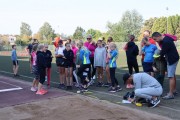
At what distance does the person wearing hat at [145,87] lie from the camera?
795 cm

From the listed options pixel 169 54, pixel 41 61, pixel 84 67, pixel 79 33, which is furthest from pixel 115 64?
pixel 79 33

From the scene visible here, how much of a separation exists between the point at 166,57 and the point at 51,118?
154 inches

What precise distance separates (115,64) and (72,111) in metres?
3.21

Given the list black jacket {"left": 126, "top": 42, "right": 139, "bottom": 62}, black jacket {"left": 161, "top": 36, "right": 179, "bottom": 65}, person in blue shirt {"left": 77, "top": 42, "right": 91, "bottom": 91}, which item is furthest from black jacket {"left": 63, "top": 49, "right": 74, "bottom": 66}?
black jacket {"left": 161, "top": 36, "right": 179, "bottom": 65}

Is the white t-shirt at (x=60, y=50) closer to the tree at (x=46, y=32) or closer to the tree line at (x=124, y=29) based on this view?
the tree line at (x=124, y=29)

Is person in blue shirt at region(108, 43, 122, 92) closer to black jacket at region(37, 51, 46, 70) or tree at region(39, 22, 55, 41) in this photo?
black jacket at region(37, 51, 46, 70)

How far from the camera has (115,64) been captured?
10.4m

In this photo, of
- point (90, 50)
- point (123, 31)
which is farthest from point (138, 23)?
point (90, 50)

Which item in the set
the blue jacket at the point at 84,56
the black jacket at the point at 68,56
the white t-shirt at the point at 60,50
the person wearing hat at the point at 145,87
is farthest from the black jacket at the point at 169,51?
the white t-shirt at the point at 60,50

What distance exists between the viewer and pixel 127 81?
26.4 feet

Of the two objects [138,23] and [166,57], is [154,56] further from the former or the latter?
[138,23]

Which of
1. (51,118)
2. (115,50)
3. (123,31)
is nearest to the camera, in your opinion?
(51,118)

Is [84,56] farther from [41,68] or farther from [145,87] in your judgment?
[145,87]

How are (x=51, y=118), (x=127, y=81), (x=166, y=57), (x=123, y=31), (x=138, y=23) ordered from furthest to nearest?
(x=138, y=23) < (x=123, y=31) < (x=166, y=57) < (x=127, y=81) < (x=51, y=118)
